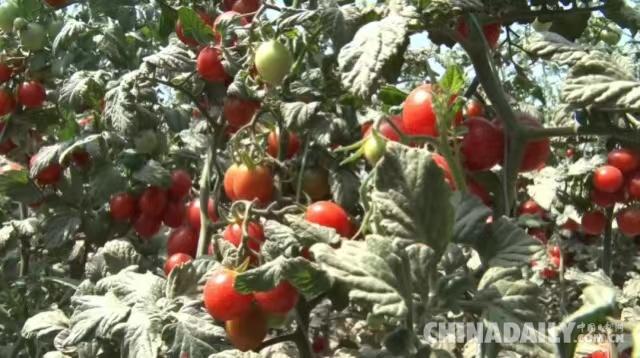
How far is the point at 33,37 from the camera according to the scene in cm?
221

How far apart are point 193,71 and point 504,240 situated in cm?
86

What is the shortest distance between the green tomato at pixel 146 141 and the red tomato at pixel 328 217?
77 cm

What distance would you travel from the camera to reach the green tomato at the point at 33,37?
2.21 m

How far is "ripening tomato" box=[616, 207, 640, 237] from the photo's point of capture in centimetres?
195

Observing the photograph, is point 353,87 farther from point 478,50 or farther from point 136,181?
point 136,181

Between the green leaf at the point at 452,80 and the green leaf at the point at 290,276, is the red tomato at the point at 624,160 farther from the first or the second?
the green leaf at the point at 290,276

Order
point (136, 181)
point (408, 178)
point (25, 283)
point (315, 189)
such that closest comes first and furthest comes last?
point (408, 178) → point (315, 189) → point (136, 181) → point (25, 283)

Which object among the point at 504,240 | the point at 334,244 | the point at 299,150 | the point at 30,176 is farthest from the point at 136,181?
the point at 504,240

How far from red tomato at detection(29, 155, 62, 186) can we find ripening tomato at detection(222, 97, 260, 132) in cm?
79

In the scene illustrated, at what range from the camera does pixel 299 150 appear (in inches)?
51.9

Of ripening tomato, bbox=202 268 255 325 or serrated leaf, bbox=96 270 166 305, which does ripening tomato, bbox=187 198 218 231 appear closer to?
serrated leaf, bbox=96 270 166 305

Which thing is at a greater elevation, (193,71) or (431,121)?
(431,121)

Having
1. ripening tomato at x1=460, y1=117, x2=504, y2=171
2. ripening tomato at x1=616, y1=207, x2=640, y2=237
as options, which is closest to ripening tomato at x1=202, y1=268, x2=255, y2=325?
ripening tomato at x1=460, y1=117, x2=504, y2=171

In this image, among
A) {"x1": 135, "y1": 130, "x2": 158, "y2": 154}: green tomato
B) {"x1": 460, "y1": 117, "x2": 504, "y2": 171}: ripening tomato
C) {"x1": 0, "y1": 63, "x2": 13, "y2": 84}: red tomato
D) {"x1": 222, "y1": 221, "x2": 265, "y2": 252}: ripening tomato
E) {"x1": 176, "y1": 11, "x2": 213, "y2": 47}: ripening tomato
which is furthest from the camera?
{"x1": 0, "y1": 63, "x2": 13, "y2": 84}: red tomato
